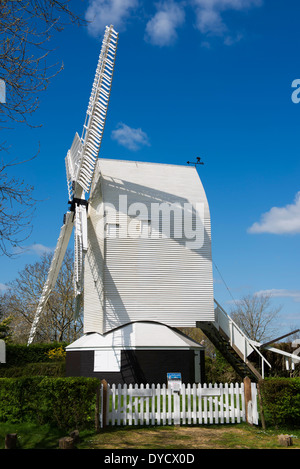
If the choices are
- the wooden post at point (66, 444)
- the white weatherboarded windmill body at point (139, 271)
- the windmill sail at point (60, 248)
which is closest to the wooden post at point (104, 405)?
the wooden post at point (66, 444)

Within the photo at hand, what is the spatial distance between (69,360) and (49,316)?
21.3 m

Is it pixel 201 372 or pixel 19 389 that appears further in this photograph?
pixel 201 372

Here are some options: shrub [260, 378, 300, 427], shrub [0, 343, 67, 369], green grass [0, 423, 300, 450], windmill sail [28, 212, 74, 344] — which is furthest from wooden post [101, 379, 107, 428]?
shrub [0, 343, 67, 369]

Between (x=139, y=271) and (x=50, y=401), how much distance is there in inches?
420

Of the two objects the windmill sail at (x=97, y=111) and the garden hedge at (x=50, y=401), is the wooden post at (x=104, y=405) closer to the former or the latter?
the garden hedge at (x=50, y=401)

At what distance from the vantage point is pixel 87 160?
24.2m

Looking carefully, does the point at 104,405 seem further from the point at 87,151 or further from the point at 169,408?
the point at 87,151

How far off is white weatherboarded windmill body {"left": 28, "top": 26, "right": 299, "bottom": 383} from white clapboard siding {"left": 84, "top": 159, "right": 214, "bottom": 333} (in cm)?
5

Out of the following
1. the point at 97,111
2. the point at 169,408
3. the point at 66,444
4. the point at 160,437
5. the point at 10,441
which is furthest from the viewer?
the point at 97,111

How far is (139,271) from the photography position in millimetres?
23703

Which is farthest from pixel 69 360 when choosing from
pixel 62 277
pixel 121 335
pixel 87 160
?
pixel 62 277

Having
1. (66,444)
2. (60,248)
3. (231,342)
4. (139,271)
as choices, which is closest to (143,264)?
(139,271)

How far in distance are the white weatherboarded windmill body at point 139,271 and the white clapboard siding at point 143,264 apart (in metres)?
0.05
